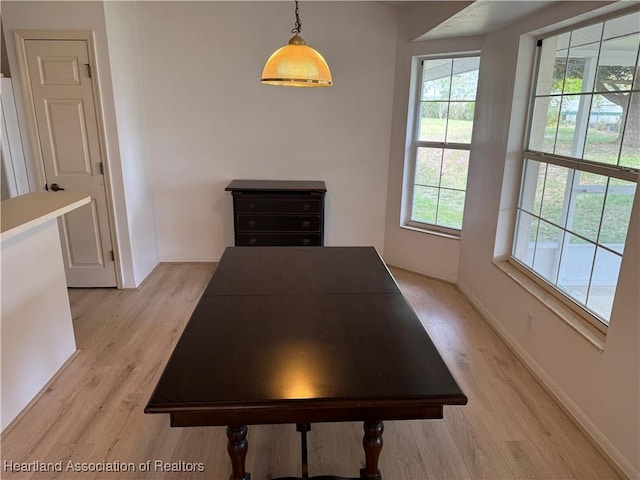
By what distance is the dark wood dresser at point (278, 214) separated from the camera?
396cm

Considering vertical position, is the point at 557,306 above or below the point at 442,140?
below

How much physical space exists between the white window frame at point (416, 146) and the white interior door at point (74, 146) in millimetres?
2864

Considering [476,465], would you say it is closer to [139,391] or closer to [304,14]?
[139,391]

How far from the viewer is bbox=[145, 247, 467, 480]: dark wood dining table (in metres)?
1.22

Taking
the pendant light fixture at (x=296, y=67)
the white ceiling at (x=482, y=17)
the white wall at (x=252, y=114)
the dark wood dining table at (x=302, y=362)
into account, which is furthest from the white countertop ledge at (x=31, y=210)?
the white ceiling at (x=482, y=17)

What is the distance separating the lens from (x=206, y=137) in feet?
13.9

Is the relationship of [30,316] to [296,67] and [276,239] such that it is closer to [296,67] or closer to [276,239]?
[296,67]

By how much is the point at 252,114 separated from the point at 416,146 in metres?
1.69

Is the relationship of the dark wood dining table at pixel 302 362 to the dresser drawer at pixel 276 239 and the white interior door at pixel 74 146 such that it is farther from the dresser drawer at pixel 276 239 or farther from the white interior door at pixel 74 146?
the white interior door at pixel 74 146

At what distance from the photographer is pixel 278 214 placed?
4.00 meters

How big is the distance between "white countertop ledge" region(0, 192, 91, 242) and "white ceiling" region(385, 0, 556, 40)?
8.66ft

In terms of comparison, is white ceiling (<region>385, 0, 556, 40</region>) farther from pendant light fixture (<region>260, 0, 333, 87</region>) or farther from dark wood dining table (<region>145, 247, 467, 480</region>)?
dark wood dining table (<region>145, 247, 467, 480</region>)

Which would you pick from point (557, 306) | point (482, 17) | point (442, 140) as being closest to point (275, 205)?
point (442, 140)

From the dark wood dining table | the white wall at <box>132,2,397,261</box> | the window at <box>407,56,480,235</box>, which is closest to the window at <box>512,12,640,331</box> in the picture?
the window at <box>407,56,480,235</box>
